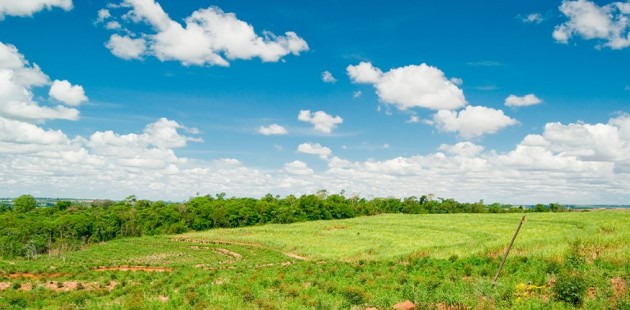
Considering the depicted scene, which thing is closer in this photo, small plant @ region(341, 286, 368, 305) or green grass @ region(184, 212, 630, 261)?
small plant @ region(341, 286, 368, 305)

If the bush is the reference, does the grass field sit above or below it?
below

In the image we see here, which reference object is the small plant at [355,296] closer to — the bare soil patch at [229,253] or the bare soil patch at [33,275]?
the bare soil patch at [33,275]

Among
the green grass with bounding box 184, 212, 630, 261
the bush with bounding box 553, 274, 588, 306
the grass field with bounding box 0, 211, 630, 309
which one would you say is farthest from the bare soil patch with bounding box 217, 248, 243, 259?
the bush with bounding box 553, 274, 588, 306

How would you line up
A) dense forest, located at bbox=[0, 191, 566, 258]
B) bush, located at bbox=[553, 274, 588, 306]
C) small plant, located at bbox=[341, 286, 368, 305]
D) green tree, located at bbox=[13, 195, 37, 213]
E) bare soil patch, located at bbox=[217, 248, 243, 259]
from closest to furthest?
bush, located at bbox=[553, 274, 588, 306], small plant, located at bbox=[341, 286, 368, 305], bare soil patch, located at bbox=[217, 248, 243, 259], dense forest, located at bbox=[0, 191, 566, 258], green tree, located at bbox=[13, 195, 37, 213]

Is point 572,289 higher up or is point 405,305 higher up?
point 572,289

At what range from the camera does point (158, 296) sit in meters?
20.7

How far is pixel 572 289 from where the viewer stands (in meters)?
13.6

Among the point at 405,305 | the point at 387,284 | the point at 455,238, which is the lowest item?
the point at 455,238

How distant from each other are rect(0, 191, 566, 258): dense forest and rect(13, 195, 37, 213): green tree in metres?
0.90

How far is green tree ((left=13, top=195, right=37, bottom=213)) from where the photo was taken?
5246 inches

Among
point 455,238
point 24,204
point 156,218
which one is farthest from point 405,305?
point 24,204

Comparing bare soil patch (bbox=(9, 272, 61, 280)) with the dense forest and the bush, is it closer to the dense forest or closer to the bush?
the bush

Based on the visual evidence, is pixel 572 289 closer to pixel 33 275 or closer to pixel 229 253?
pixel 33 275

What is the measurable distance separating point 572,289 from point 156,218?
355 feet
